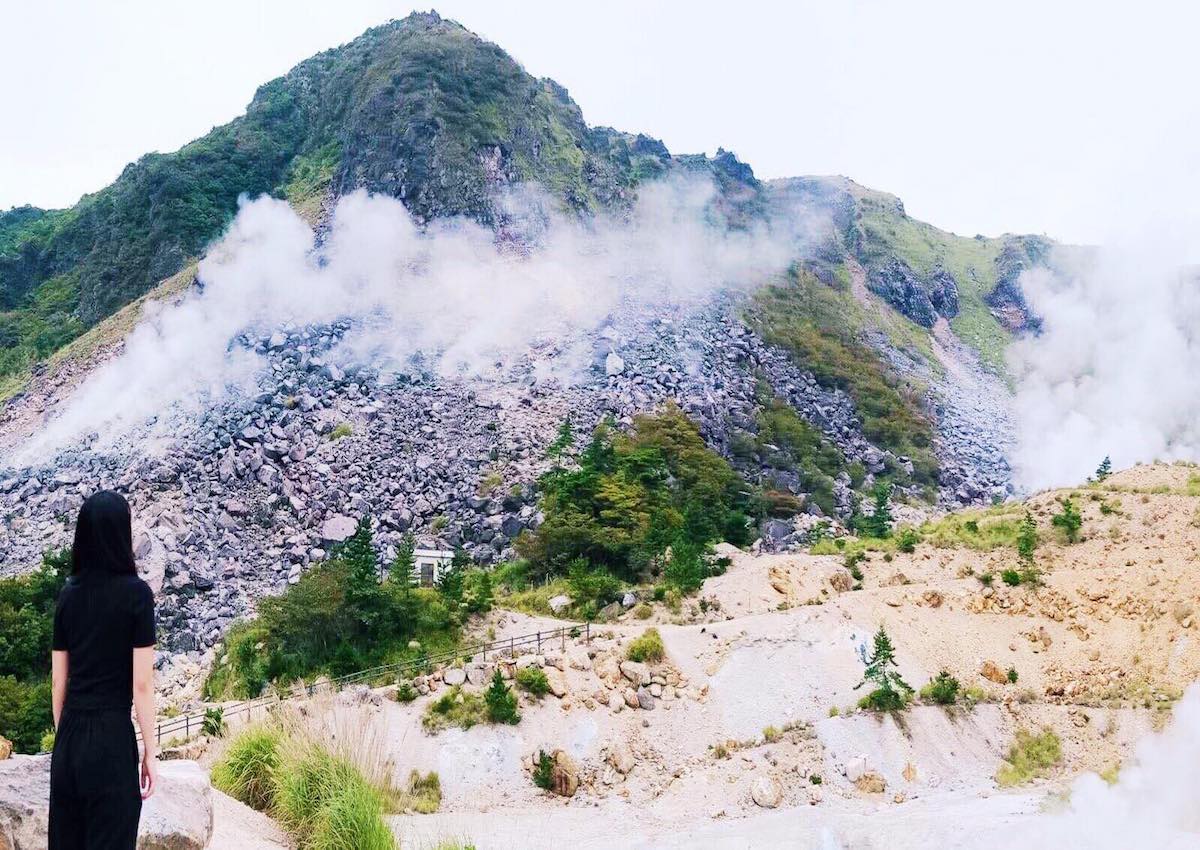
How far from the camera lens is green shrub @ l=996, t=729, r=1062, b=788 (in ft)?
60.7

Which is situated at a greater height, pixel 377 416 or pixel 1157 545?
pixel 377 416

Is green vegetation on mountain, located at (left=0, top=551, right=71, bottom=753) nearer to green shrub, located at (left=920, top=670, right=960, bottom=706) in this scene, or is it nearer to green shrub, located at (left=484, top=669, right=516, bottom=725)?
green shrub, located at (left=484, top=669, right=516, bottom=725)

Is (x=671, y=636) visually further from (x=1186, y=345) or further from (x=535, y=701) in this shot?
(x=1186, y=345)

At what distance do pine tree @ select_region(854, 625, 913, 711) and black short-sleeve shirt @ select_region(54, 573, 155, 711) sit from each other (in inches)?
702

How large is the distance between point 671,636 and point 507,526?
11.9m

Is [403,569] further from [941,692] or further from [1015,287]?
[1015,287]

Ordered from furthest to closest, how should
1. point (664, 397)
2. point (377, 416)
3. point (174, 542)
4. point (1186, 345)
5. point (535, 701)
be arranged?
point (1186, 345) → point (664, 397) → point (377, 416) → point (174, 542) → point (535, 701)

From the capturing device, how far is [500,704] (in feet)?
63.0

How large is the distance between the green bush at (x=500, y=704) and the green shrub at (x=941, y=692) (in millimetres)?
9222

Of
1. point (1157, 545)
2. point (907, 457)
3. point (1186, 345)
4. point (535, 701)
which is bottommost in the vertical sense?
point (535, 701)

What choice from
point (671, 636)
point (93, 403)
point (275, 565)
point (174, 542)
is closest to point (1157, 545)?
point (671, 636)

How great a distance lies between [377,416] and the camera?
3897 centimetres

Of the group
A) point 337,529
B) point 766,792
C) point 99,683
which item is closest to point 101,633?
point 99,683

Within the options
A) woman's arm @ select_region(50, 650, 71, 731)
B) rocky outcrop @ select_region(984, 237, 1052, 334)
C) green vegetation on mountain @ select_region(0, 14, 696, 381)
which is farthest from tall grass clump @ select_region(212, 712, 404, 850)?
rocky outcrop @ select_region(984, 237, 1052, 334)
